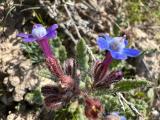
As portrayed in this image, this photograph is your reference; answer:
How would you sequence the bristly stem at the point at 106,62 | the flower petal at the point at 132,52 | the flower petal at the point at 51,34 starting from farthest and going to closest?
the bristly stem at the point at 106,62 → the flower petal at the point at 51,34 → the flower petal at the point at 132,52

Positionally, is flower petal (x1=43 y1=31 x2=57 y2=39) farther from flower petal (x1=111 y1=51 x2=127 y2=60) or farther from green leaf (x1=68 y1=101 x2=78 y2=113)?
green leaf (x1=68 y1=101 x2=78 y2=113)

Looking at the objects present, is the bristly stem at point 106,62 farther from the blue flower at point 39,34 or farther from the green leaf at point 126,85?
the blue flower at point 39,34

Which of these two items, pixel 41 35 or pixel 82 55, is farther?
pixel 82 55

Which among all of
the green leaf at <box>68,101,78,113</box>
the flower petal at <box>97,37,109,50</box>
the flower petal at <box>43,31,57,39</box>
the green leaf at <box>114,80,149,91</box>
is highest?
the flower petal at <box>43,31,57,39</box>

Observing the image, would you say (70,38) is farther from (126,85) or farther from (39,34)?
(39,34)

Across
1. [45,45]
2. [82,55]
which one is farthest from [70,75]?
[45,45]

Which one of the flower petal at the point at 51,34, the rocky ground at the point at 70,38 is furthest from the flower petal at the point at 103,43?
the rocky ground at the point at 70,38

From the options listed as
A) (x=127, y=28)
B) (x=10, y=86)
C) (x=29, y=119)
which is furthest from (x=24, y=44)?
(x=127, y=28)

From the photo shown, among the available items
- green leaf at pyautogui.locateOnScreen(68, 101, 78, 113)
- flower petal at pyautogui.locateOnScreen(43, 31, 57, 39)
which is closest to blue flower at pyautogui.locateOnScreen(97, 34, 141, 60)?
flower petal at pyautogui.locateOnScreen(43, 31, 57, 39)
